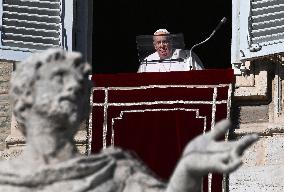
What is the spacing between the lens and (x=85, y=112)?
258 inches

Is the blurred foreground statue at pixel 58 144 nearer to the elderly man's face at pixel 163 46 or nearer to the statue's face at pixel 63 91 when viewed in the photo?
the statue's face at pixel 63 91

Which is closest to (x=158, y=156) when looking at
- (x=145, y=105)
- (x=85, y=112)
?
(x=145, y=105)

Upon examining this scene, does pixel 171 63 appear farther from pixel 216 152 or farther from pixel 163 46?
pixel 216 152

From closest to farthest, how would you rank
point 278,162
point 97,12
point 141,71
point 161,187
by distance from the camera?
→ point 161,187, point 278,162, point 141,71, point 97,12

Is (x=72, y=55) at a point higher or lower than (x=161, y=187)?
higher

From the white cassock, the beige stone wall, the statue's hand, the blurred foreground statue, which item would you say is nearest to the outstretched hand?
the statue's hand

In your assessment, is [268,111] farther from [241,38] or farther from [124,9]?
[124,9]

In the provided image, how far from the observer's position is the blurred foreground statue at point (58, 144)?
6414 mm

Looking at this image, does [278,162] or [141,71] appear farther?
[141,71]

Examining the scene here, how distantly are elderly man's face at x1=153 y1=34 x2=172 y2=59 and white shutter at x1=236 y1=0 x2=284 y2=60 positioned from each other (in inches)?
44.8

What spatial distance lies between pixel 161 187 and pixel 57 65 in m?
0.62

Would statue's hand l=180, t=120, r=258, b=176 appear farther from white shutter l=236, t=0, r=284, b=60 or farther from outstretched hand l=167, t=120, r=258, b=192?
white shutter l=236, t=0, r=284, b=60

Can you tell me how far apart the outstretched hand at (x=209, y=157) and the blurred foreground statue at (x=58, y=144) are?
0.40 ft

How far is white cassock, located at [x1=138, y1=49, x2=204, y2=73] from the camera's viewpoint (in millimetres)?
16328
